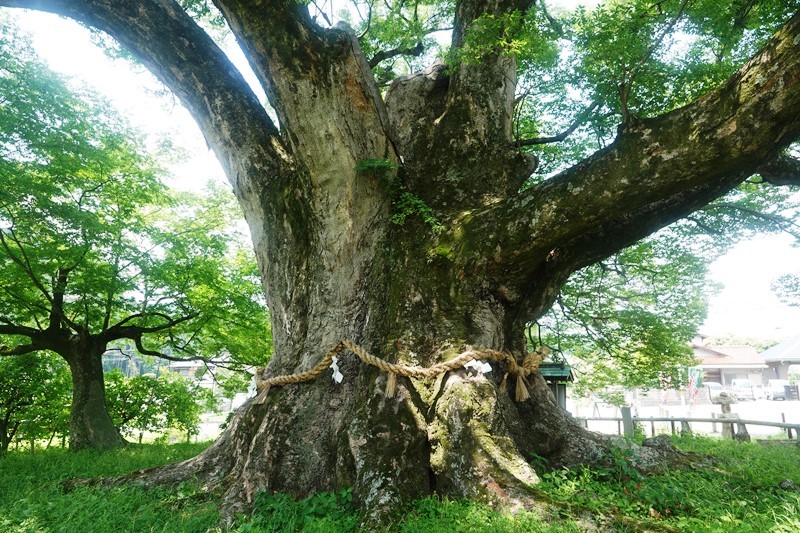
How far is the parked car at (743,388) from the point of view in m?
33.7

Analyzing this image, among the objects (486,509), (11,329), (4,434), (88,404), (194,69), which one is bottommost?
(4,434)

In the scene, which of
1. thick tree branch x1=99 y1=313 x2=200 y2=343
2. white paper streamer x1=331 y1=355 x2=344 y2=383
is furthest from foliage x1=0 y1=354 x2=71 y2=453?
white paper streamer x1=331 y1=355 x2=344 y2=383

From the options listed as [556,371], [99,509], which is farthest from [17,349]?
[556,371]

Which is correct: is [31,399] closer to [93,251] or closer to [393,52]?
[93,251]

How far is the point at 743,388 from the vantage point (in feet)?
116

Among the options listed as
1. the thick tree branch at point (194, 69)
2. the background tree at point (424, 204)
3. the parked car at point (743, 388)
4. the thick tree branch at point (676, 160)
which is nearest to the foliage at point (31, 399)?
the background tree at point (424, 204)

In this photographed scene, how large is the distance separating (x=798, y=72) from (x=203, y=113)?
4.85m

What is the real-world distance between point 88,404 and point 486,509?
8622mm

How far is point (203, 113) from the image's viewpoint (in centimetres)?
493

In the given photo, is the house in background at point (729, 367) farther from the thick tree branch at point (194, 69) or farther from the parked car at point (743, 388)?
the thick tree branch at point (194, 69)

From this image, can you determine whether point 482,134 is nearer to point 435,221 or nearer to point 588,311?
point 435,221

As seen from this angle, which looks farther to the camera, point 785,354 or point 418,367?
point 785,354

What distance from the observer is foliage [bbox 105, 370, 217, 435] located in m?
11.2

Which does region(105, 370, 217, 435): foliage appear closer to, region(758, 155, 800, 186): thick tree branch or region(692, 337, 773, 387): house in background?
region(758, 155, 800, 186): thick tree branch
